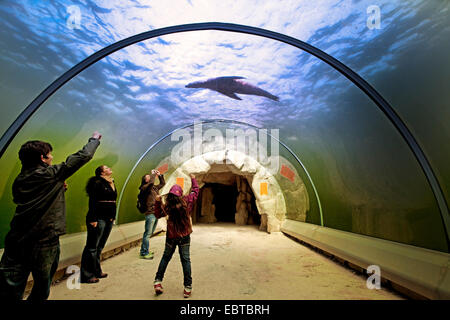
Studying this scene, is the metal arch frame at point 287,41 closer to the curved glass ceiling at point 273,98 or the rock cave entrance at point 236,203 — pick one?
the curved glass ceiling at point 273,98

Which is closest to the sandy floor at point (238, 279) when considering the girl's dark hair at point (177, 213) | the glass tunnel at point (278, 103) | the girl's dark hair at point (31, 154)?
the girl's dark hair at point (177, 213)

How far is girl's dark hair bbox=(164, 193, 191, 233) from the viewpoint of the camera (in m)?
2.93

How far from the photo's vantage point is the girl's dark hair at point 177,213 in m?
2.93

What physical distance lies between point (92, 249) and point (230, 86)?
499 centimetres

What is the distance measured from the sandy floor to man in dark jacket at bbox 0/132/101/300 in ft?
4.12

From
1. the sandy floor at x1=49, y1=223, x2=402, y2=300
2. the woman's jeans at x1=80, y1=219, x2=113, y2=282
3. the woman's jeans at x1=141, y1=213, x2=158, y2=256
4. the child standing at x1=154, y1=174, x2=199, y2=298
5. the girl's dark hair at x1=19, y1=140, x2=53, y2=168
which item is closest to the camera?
the girl's dark hair at x1=19, y1=140, x2=53, y2=168

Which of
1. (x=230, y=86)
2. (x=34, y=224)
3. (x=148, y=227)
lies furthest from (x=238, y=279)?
(x=230, y=86)

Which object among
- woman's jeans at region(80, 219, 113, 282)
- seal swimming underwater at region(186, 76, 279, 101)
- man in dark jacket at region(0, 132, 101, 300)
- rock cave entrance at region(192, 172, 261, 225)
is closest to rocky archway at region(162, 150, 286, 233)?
rock cave entrance at region(192, 172, 261, 225)

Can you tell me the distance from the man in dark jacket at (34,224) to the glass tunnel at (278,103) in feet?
5.32

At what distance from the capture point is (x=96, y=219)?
11.3 ft

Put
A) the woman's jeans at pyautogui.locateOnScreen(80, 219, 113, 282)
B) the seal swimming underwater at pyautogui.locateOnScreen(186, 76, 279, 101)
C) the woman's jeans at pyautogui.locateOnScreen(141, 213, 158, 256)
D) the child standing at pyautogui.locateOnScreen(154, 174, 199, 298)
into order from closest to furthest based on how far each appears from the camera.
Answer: the child standing at pyautogui.locateOnScreen(154, 174, 199, 298) → the woman's jeans at pyautogui.locateOnScreen(80, 219, 113, 282) → the woman's jeans at pyautogui.locateOnScreen(141, 213, 158, 256) → the seal swimming underwater at pyautogui.locateOnScreen(186, 76, 279, 101)

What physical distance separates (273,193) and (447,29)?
7403 millimetres

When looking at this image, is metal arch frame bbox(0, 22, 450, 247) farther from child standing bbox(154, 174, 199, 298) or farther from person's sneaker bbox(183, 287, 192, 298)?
person's sneaker bbox(183, 287, 192, 298)

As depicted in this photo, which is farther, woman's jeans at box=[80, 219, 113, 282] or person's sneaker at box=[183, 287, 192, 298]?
woman's jeans at box=[80, 219, 113, 282]
